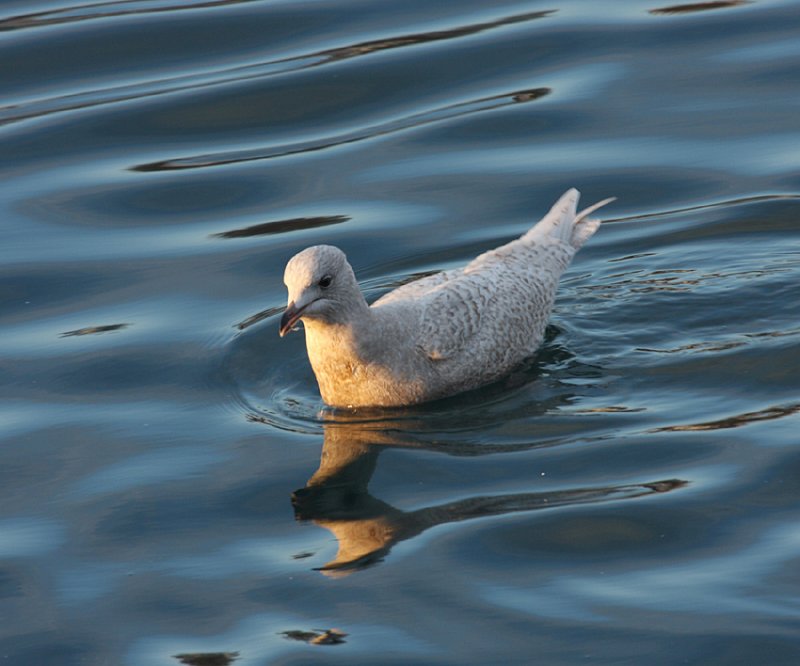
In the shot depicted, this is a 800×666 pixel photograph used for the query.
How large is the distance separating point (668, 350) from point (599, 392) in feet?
2.25

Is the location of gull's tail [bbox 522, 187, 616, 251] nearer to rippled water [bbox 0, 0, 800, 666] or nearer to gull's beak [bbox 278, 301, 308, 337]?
rippled water [bbox 0, 0, 800, 666]

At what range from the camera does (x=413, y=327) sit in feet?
28.0

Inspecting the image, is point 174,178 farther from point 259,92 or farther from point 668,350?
point 668,350

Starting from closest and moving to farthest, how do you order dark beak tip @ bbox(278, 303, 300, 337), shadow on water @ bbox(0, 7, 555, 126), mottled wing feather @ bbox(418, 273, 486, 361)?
dark beak tip @ bbox(278, 303, 300, 337)
mottled wing feather @ bbox(418, 273, 486, 361)
shadow on water @ bbox(0, 7, 555, 126)

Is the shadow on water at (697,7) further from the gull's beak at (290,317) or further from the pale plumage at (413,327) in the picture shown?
the gull's beak at (290,317)

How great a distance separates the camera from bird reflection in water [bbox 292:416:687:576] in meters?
6.96

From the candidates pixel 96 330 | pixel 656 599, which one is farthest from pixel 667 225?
pixel 656 599

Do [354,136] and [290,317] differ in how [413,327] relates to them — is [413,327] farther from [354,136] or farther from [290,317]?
[354,136]

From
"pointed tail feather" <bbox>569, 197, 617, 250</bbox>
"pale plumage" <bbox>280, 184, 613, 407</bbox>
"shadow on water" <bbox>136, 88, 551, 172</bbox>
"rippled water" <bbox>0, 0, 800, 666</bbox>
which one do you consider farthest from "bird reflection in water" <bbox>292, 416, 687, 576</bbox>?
"shadow on water" <bbox>136, 88, 551, 172</bbox>

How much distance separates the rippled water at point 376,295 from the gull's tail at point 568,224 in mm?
265

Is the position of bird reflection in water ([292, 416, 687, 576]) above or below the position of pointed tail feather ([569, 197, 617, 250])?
below

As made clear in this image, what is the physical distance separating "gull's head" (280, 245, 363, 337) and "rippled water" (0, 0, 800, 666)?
0.68m

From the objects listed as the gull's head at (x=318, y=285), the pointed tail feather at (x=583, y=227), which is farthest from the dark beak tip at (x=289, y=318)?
the pointed tail feather at (x=583, y=227)

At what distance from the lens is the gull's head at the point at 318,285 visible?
7.85m
